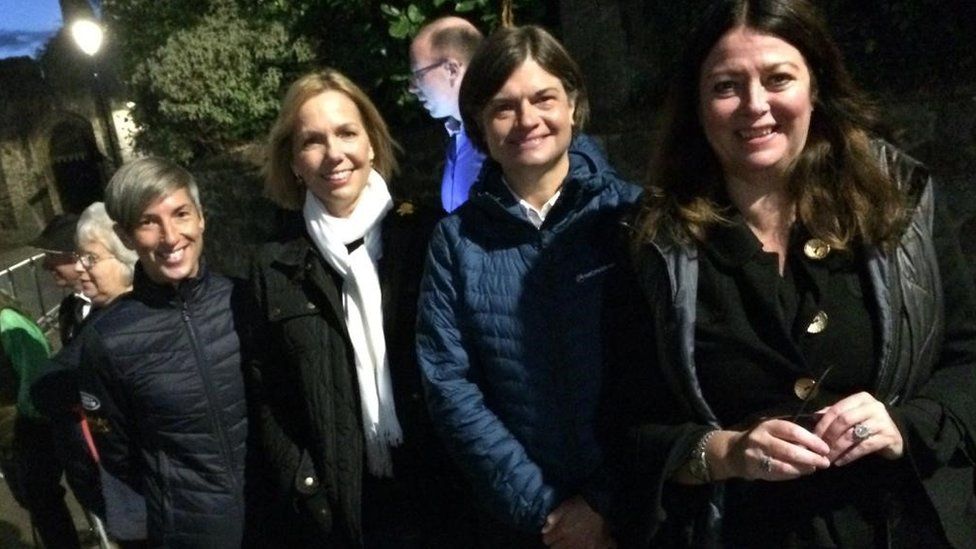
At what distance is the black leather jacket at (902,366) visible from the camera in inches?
61.9

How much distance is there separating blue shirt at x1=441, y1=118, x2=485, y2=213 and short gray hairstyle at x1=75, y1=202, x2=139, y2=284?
1.22 metres

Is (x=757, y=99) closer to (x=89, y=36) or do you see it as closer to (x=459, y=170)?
(x=459, y=170)

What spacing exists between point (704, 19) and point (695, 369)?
68cm

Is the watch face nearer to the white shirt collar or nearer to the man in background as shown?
the white shirt collar

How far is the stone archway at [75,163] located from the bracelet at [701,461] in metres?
23.8

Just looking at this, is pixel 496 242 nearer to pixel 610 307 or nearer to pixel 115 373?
pixel 610 307

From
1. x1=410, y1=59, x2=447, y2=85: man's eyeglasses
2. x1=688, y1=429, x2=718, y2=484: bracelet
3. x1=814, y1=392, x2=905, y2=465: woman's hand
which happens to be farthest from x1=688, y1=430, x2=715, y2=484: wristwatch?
x1=410, y1=59, x2=447, y2=85: man's eyeglasses

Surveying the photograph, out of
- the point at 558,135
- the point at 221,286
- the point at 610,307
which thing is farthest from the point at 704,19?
the point at 221,286

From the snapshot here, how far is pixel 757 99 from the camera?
1.62m

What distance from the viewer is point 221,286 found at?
9.06 feet

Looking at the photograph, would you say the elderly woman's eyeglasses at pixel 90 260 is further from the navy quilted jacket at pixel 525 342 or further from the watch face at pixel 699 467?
the watch face at pixel 699 467

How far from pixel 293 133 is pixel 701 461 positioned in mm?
1490

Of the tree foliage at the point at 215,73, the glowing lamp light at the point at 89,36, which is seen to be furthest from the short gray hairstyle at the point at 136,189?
the glowing lamp light at the point at 89,36

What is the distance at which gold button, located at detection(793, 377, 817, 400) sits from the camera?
5.18 feet
